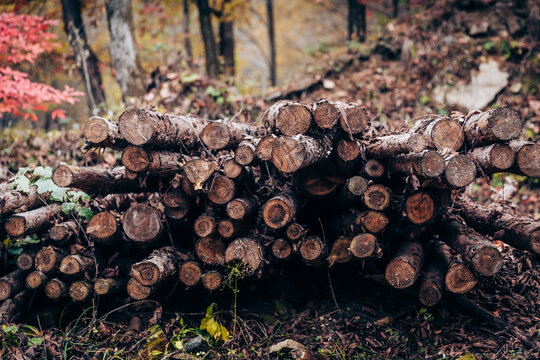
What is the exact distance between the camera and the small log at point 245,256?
10.9ft

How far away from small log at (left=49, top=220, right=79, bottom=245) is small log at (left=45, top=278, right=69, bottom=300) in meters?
0.36

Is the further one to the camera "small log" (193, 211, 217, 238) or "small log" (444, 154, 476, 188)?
"small log" (193, 211, 217, 238)

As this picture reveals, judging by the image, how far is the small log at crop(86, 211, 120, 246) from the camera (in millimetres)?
3406

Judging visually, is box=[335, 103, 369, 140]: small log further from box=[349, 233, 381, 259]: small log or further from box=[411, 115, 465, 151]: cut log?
box=[349, 233, 381, 259]: small log

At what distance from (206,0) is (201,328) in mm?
8740

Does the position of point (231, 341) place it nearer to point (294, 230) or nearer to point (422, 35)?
point (294, 230)

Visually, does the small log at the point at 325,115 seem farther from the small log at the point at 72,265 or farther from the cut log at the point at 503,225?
the small log at the point at 72,265

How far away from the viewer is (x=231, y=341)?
3402 millimetres

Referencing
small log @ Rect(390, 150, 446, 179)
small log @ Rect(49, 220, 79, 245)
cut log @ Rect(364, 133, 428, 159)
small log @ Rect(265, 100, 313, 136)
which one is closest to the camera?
small log @ Rect(390, 150, 446, 179)

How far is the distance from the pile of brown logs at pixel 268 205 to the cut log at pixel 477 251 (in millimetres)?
10

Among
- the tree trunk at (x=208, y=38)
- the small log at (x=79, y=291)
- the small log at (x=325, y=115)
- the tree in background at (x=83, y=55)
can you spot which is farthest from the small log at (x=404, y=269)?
the tree trunk at (x=208, y=38)

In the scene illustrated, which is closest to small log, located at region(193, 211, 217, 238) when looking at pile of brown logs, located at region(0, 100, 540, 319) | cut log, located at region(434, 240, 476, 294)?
pile of brown logs, located at region(0, 100, 540, 319)

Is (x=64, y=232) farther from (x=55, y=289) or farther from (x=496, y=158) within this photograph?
(x=496, y=158)

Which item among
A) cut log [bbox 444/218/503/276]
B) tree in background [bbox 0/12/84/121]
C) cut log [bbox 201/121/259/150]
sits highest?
tree in background [bbox 0/12/84/121]
